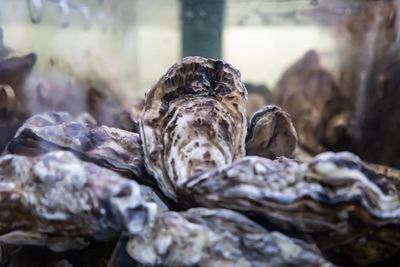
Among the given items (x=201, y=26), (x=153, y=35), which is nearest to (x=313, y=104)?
(x=201, y=26)

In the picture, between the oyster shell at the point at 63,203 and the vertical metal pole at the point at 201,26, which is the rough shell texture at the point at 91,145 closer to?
the oyster shell at the point at 63,203

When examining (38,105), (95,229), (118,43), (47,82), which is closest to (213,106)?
(95,229)

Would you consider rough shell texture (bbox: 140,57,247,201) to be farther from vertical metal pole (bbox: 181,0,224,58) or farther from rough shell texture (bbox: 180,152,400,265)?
vertical metal pole (bbox: 181,0,224,58)

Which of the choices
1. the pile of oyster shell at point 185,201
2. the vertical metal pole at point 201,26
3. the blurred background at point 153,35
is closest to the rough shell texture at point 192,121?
the pile of oyster shell at point 185,201

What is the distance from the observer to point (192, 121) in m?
0.65

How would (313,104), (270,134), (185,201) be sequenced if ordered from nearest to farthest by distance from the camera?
(185,201)
(270,134)
(313,104)

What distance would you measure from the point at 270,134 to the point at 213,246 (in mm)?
348

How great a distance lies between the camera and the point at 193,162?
1.93 feet

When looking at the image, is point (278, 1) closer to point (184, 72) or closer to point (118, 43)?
point (118, 43)

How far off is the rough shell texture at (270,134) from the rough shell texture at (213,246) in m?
0.29

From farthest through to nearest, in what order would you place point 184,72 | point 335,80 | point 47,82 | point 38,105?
point 335,80
point 47,82
point 38,105
point 184,72

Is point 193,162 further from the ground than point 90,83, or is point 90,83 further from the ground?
point 193,162

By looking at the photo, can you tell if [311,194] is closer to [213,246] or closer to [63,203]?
[213,246]

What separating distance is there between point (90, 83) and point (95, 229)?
1326 millimetres
